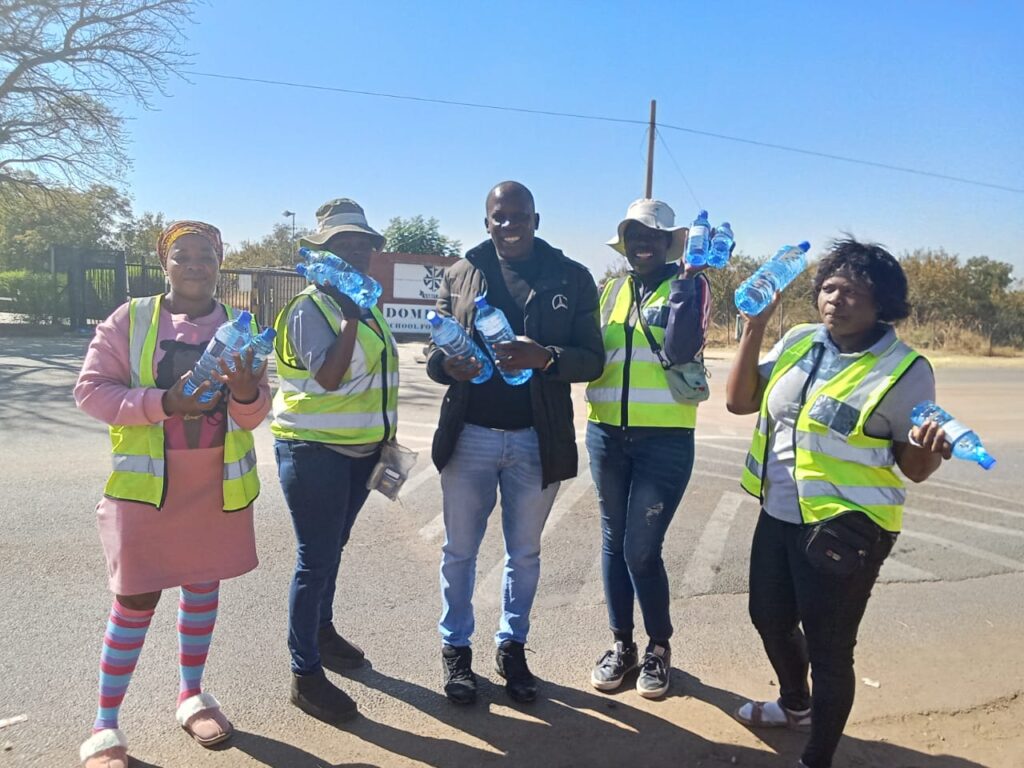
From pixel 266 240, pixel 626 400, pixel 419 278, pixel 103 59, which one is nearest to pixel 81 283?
pixel 103 59

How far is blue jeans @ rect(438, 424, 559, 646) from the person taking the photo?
3.08m

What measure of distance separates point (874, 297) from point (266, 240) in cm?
5843

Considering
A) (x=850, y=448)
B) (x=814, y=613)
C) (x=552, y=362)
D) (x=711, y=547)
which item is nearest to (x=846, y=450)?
(x=850, y=448)

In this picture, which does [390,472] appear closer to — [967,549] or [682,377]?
[682,377]

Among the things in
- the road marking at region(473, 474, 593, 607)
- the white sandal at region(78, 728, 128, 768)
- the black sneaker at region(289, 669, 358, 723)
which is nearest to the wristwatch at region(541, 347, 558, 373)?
the black sneaker at region(289, 669, 358, 723)

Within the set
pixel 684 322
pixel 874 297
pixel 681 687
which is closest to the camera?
pixel 874 297

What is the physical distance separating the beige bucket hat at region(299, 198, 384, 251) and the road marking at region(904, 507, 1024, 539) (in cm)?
520

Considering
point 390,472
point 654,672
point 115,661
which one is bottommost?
point 654,672

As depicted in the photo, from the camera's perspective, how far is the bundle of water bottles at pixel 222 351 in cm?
248

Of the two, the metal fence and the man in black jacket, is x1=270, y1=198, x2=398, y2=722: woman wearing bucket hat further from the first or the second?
the metal fence

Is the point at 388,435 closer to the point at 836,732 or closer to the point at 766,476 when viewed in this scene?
the point at 766,476

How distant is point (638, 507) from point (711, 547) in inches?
86.4

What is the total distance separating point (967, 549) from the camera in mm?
5230

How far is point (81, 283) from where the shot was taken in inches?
817
